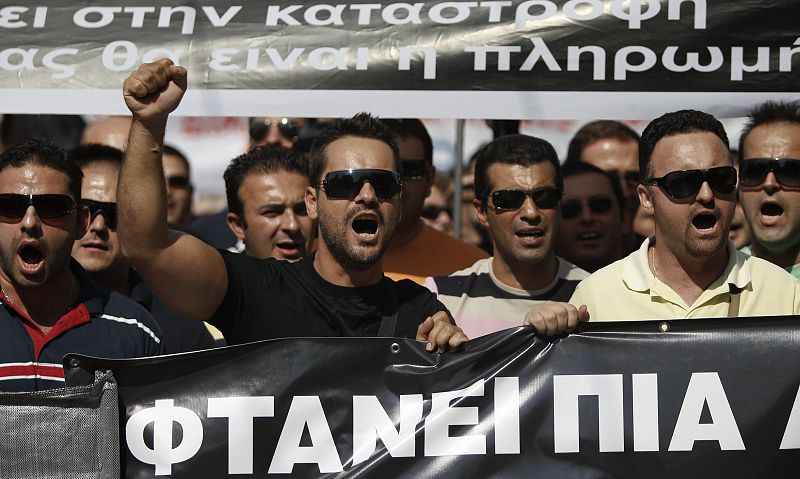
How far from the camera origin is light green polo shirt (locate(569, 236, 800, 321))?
4.21m

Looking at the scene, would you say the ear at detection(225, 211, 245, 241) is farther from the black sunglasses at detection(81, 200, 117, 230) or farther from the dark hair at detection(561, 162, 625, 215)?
the dark hair at detection(561, 162, 625, 215)

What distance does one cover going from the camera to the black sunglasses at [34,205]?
431cm

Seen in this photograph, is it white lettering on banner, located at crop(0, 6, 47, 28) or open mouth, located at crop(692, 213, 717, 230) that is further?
white lettering on banner, located at crop(0, 6, 47, 28)

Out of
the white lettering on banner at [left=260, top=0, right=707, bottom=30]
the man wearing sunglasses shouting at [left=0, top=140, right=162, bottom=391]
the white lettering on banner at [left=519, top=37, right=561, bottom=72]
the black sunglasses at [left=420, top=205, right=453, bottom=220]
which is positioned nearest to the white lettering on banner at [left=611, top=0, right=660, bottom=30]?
the white lettering on banner at [left=260, top=0, right=707, bottom=30]

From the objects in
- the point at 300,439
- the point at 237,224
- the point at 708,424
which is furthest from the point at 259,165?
the point at 708,424

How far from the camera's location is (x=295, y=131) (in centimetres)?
723

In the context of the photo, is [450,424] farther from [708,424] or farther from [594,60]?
[594,60]

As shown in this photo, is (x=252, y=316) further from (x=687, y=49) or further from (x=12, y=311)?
(x=687, y=49)

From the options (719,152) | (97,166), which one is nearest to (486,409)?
(719,152)

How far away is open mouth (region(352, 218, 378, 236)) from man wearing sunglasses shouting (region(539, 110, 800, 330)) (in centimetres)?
74

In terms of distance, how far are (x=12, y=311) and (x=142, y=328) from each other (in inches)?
17.4

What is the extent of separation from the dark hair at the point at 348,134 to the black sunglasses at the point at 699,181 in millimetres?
964

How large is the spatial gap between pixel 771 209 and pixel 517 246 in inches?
44.2

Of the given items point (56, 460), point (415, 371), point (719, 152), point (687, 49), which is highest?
point (687, 49)
